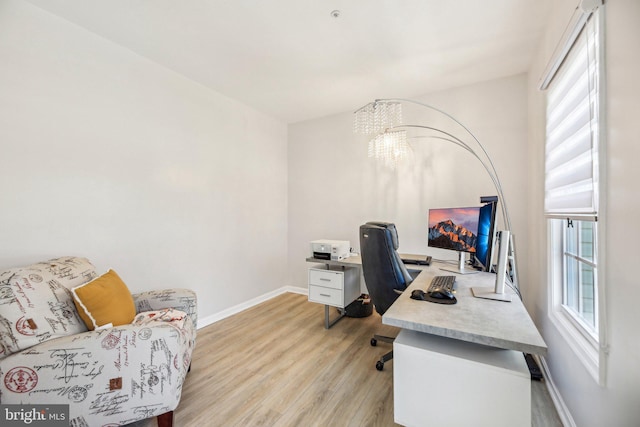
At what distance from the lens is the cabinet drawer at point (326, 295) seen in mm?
2715

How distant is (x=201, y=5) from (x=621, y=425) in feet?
9.92

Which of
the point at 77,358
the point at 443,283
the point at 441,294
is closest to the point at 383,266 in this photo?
the point at 443,283

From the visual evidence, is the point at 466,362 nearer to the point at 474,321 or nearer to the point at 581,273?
the point at 474,321

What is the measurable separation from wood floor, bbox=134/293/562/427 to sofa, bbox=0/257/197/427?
1.28 ft

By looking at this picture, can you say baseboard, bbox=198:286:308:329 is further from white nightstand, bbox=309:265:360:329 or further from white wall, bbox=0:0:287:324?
white nightstand, bbox=309:265:360:329

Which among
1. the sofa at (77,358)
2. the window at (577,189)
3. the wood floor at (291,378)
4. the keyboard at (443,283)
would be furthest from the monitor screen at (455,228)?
the sofa at (77,358)

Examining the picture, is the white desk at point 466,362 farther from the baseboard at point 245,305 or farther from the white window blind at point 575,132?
the baseboard at point 245,305

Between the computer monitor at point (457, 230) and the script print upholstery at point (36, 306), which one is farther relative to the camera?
the computer monitor at point (457, 230)

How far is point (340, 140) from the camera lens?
12.3 feet

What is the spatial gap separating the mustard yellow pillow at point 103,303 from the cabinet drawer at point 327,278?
1.62 meters

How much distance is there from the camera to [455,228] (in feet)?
7.07

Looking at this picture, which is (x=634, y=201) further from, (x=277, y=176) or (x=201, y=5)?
(x=277, y=176)

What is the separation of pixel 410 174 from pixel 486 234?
162 centimetres

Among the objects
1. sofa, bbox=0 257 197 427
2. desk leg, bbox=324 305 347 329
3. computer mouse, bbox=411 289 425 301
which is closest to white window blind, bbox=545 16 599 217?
computer mouse, bbox=411 289 425 301
